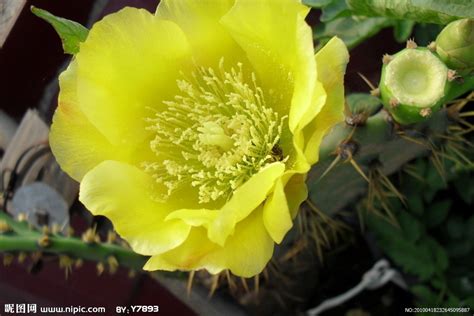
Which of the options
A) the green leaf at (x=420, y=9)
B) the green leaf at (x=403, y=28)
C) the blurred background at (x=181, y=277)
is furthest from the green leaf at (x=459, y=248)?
the green leaf at (x=420, y=9)

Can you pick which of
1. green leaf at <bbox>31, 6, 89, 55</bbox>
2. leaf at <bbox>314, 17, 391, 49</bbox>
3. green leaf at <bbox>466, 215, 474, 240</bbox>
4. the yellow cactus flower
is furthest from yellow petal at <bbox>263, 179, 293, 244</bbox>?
green leaf at <bbox>466, 215, 474, 240</bbox>

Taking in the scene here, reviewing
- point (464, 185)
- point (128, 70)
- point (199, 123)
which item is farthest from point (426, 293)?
point (128, 70)

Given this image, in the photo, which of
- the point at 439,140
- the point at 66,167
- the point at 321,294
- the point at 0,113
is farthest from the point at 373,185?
the point at 0,113

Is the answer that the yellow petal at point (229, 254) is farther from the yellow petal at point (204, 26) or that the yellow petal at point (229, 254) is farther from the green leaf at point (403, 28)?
the green leaf at point (403, 28)

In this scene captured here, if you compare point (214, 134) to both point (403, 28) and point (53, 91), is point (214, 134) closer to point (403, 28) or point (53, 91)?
point (403, 28)

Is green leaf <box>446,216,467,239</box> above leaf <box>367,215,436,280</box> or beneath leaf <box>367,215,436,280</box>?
beneath

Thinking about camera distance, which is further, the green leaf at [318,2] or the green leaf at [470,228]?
the green leaf at [470,228]

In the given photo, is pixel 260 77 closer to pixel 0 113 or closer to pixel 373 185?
pixel 373 185

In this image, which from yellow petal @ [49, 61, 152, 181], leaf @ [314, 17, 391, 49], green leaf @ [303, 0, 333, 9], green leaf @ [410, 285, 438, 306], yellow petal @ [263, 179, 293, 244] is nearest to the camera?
yellow petal @ [263, 179, 293, 244]

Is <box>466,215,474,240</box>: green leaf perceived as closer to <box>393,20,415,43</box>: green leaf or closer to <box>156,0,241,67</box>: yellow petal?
<box>393,20,415,43</box>: green leaf
